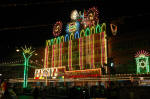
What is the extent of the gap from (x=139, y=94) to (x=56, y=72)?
144 feet

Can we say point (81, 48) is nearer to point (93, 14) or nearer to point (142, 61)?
point (93, 14)

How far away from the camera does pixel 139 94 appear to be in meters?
9.00

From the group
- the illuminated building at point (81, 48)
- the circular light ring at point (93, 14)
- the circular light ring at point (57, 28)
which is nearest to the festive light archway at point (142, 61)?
the illuminated building at point (81, 48)

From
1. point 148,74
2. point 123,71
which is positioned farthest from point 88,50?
point 148,74

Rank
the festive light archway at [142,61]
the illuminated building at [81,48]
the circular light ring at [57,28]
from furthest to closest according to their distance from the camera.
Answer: the circular light ring at [57,28] < the illuminated building at [81,48] < the festive light archway at [142,61]

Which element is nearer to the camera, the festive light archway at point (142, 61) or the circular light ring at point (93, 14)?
the festive light archway at point (142, 61)

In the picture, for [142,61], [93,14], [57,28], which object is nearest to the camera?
[142,61]

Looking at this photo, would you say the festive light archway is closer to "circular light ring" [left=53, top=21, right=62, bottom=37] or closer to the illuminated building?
the illuminated building

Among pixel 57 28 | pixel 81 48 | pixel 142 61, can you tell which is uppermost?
pixel 57 28

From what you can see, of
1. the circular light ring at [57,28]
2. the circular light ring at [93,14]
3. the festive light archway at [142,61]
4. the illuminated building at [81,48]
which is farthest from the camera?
the circular light ring at [57,28]

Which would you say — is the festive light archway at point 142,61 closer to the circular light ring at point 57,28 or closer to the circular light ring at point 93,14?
the circular light ring at point 93,14

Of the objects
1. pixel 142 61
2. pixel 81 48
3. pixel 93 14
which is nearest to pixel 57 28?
pixel 81 48

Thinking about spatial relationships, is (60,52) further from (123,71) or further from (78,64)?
(123,71)

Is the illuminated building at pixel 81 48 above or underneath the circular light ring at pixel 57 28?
underneath
